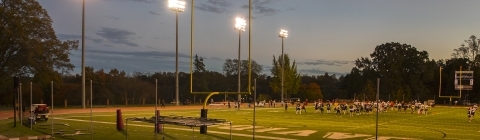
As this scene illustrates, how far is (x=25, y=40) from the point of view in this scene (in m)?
44.6

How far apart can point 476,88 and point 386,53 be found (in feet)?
57.0

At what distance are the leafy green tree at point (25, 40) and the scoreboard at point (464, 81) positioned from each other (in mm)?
49355

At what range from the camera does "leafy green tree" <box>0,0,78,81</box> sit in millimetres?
44219

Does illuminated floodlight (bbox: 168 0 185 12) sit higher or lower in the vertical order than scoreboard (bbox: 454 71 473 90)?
higher

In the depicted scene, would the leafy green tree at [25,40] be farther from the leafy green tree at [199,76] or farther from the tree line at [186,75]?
the leafy green tree at [199,76]

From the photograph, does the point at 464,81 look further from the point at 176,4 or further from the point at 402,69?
the point at 176,4

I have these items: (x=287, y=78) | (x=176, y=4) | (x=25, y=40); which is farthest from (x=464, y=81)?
(x=25, y=40)

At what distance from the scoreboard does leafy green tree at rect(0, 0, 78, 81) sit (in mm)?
49355

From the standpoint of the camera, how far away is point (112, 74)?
7150 cm

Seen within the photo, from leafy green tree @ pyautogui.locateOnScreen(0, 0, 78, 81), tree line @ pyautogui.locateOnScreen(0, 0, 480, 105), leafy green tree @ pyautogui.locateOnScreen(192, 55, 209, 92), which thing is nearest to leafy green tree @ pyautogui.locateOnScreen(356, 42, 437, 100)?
tree line @ pyautogui.locateOnScreen(0, 0, 480, 105)

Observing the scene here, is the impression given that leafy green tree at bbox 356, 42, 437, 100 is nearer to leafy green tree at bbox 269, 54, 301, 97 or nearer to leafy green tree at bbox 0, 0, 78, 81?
leafy green tree at bbox 269, 54, 301, 97

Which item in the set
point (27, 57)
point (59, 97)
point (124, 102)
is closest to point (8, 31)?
point (27, 57)

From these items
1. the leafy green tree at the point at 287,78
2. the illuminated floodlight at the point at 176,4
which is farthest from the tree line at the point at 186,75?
the illuminated floodlight at the point at 176,4

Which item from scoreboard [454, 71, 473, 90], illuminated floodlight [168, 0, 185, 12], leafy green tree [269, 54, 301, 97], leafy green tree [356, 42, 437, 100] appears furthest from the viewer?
leafy green tree [356, 42, 437, 100]
